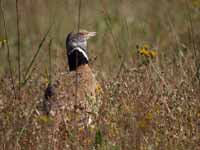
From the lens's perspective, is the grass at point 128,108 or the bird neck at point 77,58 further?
Answer: the bird neck at point 77,58

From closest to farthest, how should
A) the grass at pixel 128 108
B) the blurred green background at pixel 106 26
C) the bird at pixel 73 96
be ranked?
the grass at pixel 128 108
the bird at pixel 73 96
the blurred green background at pixel 106 26

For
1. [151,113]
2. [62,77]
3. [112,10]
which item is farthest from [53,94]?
[112,10]

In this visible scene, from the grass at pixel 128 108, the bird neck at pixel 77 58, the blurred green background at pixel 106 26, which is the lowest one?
the grass at pixel 128 108

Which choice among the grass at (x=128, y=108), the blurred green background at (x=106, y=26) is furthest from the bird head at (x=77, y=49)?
the blurred green background at (x=106, y=26)

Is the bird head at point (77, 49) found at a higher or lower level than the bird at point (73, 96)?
higher

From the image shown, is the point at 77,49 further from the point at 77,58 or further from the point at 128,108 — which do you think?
the point at 128,108

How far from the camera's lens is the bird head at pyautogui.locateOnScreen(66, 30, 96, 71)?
816 centimetres

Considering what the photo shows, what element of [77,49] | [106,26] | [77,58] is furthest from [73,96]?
[106,26]

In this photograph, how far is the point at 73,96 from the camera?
6.99m

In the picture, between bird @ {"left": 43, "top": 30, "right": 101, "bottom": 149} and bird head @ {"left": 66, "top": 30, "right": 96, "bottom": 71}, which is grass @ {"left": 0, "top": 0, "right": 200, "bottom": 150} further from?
bird head @ {"left": 66, "top": 30, "right": 96, "bottom": 71}

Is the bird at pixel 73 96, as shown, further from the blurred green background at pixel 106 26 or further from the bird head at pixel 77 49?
the blurred green background at pixel 106 26

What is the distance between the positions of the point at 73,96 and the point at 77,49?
1386mm

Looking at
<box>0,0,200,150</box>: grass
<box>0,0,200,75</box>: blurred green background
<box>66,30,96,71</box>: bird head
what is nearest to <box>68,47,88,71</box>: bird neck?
<box>66,30,96,71</box>: bird head

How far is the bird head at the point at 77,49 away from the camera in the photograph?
816cm
